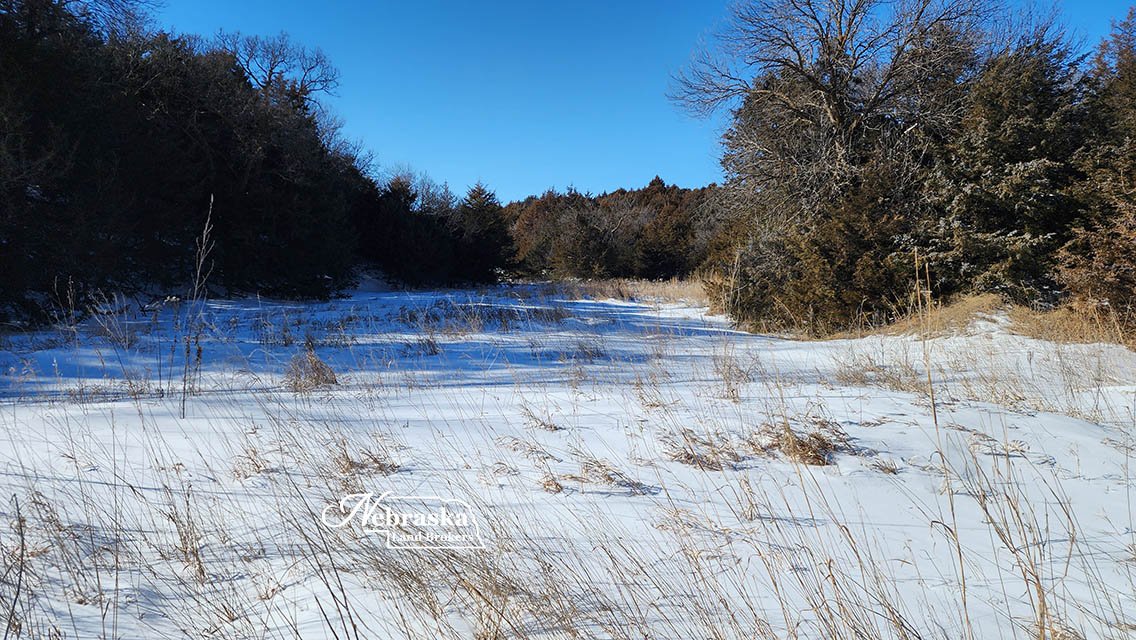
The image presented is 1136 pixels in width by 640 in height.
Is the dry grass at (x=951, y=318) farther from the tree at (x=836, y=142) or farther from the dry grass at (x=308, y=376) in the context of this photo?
the dry grass at (x=308, y=376)

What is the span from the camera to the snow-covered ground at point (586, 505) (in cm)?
148

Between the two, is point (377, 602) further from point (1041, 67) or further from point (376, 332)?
point (1041, 67)

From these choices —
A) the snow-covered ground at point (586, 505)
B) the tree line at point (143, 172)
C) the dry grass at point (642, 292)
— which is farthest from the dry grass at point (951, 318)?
the tree line at point (143, 172)

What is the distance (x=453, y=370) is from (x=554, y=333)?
2.78 metres

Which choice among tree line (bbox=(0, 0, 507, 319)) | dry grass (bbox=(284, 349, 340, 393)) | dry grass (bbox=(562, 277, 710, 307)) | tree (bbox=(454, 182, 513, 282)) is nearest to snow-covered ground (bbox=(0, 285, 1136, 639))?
dry grass (bbox=(284, 349, 340, 393))

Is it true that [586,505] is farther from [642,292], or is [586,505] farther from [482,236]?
[482,236]

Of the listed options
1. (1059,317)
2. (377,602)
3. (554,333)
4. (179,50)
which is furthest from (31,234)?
(1059,317)

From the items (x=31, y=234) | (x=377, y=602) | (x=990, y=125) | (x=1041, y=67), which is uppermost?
(x=1041, y=67)

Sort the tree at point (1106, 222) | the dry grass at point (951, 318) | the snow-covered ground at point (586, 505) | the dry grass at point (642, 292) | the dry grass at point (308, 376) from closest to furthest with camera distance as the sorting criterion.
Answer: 1. the snow-covered ground at point (586, 505)
2. the dry grass at point (308, 376)
3. the tree at point (1106, 222)
4. the dry grass at point (951, 318)
5. the dry grass at point (642, 292)

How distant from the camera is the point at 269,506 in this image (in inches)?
87.5

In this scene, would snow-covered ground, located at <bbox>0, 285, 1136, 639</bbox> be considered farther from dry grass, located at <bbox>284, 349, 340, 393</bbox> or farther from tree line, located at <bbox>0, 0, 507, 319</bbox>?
tree line, located at <bbox>0, 0, 507, 319</bbox>

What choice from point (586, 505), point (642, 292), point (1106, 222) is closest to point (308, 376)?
point (586, 505)

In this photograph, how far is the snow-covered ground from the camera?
1.48 m

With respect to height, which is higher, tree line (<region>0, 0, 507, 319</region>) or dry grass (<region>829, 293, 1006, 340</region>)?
tree line (<region>0, 0, 507, 319</region>)
